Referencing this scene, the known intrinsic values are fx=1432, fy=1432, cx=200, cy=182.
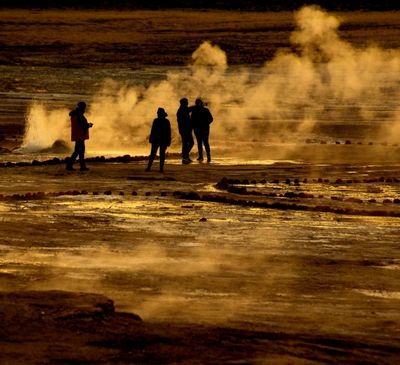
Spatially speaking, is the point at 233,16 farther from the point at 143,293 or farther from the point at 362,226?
the point at 143,293

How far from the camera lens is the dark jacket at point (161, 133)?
99.8ft

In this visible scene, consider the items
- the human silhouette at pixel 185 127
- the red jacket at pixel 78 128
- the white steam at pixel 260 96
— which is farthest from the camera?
the white steam at pixel 260 96

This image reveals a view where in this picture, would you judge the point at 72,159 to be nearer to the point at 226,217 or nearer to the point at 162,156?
the point at 162,156

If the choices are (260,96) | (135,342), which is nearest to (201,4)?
(260,96)

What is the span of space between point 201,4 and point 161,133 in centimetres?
8108

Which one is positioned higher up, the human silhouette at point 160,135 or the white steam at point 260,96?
the white steam at point 260,96

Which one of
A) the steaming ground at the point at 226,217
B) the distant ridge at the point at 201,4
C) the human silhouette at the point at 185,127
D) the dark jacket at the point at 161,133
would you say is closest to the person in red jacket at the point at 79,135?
the steaming ground at the point at 226,217

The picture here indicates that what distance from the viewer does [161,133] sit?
30.5 m

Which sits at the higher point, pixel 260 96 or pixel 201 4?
pixel 201 4

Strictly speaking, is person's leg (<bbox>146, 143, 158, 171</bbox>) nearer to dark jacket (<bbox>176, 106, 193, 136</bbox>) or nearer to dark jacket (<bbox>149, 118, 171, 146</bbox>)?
dark jacket (<bbox>149, 118, 171, 146</bbox>)

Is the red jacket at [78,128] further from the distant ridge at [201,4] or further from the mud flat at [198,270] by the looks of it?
the distant ridge at [201,4]

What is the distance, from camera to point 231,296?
48.1 ft

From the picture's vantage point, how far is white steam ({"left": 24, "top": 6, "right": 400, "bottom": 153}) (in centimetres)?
4291

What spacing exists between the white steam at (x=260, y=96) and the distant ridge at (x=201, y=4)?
23501 millimetres
